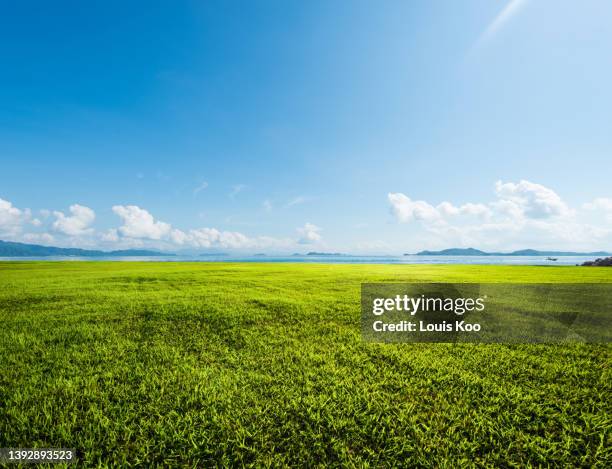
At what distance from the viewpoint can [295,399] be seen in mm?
2898

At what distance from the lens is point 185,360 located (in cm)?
391

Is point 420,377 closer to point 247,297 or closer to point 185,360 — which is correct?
→ point 185,360

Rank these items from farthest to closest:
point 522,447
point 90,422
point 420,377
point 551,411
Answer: point 420,377, point 551,411, point 90,422, point 522,447

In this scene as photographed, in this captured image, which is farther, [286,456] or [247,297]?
[247,297]

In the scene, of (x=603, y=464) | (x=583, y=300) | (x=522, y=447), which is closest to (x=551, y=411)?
(x=603, y=464)

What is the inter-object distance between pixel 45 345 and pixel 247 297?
4.78m

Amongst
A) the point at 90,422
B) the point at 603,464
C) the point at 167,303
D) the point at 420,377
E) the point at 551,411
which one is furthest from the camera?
the point at 167,303

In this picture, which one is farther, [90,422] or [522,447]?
[90,422]

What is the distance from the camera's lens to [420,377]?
343 centimetres

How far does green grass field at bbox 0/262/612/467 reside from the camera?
224 cm

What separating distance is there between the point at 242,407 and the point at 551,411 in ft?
10.5

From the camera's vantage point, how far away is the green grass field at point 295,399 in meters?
2.24

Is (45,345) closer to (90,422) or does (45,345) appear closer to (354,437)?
(90,422)

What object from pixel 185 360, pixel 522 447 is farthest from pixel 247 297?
pixel 522 447
